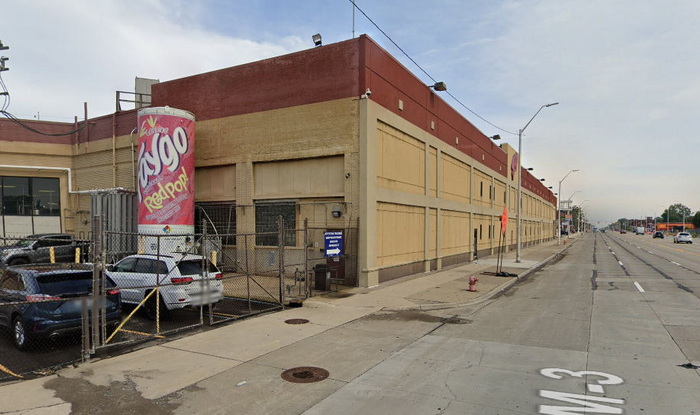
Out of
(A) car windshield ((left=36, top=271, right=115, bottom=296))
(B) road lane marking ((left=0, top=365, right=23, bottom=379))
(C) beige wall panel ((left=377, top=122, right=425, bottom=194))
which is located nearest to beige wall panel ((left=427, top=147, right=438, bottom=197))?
(C) beige wall panel ((left=377, top=122, right=425, bottom=194))

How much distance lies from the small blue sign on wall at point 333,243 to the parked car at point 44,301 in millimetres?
7305

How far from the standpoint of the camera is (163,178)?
18578 millimetres

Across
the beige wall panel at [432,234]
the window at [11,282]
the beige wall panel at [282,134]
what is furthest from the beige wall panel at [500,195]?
the window at [11,282]

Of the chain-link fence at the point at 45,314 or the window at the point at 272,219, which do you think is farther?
the window at the point at 272,219

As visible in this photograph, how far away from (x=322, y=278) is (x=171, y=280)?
578 cm

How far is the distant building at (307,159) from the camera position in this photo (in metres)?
16.3

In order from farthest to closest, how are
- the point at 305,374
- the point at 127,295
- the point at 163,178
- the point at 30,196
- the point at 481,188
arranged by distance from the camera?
the point at 481,188 → the point at 30,196 → the point at 163,178 → the point at 127,295 → the point at 305,374

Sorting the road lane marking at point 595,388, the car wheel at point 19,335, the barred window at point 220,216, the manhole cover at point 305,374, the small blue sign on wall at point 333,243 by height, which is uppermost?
the barred window at point 220,216

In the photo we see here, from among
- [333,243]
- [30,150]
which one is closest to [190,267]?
[333,243]

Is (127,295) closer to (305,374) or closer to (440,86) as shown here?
(305,374)

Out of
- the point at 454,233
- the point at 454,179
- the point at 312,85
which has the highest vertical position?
the point at 312,85

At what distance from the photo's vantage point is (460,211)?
90.3ft

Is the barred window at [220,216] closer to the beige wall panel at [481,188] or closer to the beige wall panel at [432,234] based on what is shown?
the beige wall panel at [432,234]

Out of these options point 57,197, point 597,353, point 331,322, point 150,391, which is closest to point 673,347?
point 597,353
